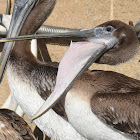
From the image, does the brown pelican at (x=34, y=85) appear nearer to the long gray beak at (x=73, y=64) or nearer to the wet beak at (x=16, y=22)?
the wet beak at (x=16, y=22)

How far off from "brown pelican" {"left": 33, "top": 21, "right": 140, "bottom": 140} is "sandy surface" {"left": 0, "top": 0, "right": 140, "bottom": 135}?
1.31 m

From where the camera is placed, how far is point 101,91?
2.50 metres

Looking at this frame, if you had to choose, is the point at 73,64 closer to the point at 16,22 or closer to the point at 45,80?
the point at 45,80

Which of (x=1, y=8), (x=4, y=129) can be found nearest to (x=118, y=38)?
(x=4, y=129)

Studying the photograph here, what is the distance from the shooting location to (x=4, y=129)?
115 inches

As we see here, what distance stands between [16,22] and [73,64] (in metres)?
0.91

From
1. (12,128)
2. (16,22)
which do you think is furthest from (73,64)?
(16,22)

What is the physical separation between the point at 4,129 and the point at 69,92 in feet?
2.05

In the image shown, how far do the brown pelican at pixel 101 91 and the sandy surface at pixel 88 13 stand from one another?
1.31m

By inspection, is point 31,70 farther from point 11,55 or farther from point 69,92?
point 69,92

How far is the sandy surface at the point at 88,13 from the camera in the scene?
3963 mm

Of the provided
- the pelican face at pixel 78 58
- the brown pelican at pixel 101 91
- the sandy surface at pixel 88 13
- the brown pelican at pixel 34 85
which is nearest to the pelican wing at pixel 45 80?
the brown pelican at pixel 34 85

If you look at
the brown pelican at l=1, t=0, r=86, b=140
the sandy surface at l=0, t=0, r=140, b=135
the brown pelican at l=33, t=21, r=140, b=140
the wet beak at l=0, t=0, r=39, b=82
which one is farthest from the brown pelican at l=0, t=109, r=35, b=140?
the sandy surface at l=0, t=0, r=140, b=135

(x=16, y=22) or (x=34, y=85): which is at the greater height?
(x=16, y=22)
